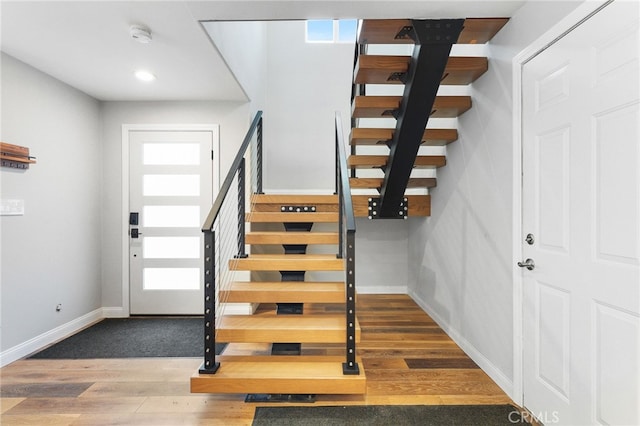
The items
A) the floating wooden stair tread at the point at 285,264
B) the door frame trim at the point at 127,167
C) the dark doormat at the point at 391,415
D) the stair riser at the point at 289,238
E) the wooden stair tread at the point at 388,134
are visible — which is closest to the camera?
the dark doormat at the point at 391,415

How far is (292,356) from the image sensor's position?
2088 mm

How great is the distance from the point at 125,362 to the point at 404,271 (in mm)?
3400

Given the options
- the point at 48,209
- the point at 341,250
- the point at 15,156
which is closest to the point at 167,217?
the point at 48,209

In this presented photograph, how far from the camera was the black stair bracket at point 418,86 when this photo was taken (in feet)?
6.19

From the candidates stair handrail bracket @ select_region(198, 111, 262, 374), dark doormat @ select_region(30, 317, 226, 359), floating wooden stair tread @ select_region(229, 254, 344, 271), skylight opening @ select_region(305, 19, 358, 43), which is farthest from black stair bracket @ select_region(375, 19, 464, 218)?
skylight opening @ select_region(305, 19, 358, 43)

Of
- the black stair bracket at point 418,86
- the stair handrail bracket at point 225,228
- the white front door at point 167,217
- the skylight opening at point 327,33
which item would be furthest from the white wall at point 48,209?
the black stair bracket at point 418,86

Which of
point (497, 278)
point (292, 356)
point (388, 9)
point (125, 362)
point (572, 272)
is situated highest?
point (388, 9)

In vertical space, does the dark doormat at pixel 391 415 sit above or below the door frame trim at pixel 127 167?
below

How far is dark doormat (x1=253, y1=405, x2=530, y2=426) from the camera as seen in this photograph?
5.69 ft

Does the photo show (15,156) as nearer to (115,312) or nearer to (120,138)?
(120,138)

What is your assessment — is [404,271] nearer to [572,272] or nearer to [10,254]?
[572,272]

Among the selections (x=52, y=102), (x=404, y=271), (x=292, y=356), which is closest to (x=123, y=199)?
(x=52, y=102)

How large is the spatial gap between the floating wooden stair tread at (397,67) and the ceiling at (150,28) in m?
0.30

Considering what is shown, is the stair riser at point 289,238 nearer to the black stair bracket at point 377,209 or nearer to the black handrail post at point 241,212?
the black handrail post at point 241,212
